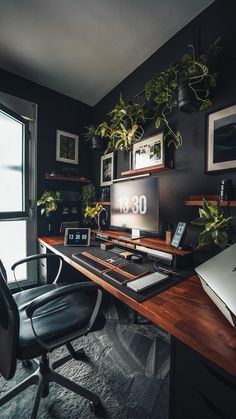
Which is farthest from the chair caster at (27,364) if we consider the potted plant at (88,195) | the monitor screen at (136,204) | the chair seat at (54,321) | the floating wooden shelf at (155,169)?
the floating wooden shelf at (155,169)

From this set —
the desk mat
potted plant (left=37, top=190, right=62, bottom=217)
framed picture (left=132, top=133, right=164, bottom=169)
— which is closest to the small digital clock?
potted plant (left=37, top=190, right=62, bottom=217)

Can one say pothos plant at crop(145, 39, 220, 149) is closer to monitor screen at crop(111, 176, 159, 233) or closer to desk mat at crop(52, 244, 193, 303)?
monitor screen at crop(111, 176, 159, 233)

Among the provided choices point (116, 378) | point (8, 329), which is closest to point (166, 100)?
point (8, 329)

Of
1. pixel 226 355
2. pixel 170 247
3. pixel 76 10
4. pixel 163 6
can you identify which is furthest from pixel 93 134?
pixel 226 355

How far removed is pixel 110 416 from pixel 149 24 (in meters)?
2.88

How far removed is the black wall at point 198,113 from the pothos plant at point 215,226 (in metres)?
0.29

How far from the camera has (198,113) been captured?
149 cm

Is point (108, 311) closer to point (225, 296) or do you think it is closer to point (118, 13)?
point (225, 296)

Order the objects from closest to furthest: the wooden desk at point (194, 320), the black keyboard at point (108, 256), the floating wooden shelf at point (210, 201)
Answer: the wooden desk at point (194, 320) < the floating wooden shelf at point (210, 201) < the black keyboard at point (108, 256)

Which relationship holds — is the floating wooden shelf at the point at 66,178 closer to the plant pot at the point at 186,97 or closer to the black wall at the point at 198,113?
the black wall at the point at 198,113

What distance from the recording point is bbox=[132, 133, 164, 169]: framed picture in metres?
1.73

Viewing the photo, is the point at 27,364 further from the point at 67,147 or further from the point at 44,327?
the point at 67,147

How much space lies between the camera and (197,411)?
27.2 inches

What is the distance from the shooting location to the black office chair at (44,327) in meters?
0.86
